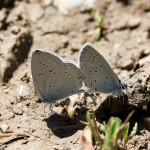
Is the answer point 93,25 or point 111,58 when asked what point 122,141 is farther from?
→ point 93,25

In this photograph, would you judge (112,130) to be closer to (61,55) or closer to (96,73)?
(96,73)

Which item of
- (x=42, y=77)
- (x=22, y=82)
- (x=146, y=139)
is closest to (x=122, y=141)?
(x=146, y=139)

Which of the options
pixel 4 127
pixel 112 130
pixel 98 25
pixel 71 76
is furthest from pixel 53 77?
pixel 98 25

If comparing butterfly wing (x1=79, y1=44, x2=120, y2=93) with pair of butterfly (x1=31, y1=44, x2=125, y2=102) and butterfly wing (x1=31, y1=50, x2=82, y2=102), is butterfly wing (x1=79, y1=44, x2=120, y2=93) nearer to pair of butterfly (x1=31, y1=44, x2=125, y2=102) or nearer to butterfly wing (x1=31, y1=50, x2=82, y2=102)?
pair of butterfly (x1=31, y1=44, x2=125, y2=102)

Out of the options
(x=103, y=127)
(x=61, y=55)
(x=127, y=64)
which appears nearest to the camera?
(x=103, y=127)

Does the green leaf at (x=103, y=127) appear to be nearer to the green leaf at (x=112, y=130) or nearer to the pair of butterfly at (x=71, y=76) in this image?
the green leaf at (x=112, y=130)

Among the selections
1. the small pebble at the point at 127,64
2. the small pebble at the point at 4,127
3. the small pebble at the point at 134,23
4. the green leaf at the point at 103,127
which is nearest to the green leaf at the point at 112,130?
the green leaf at the point at 103,127
